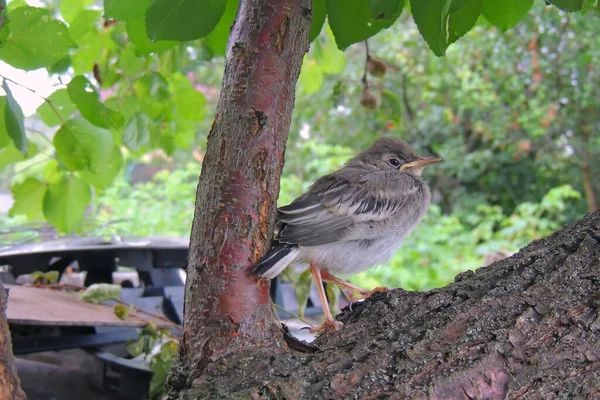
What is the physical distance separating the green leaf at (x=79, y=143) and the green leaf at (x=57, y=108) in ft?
0.40

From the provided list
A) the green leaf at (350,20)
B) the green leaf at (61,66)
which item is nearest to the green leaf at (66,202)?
the green leaf at (61,66)

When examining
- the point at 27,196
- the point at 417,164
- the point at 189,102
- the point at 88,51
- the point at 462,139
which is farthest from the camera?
the point at 462,139

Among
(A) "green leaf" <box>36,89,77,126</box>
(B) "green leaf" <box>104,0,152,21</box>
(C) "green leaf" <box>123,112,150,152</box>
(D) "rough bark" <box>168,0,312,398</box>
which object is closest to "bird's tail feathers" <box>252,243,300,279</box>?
(D) "rough bark" <box>168,0,312,398</box>

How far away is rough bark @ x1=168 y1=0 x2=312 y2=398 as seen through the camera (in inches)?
A: 52.2

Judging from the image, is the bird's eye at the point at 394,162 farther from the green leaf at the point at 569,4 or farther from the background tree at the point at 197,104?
the green leaf at the point at 569,4

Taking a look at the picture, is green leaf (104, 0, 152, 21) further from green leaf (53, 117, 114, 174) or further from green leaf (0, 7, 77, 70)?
green leaf (53, 117, 114, 174)

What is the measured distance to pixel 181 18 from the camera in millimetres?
1453

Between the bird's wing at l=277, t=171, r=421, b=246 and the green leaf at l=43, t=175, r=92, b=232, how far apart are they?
→ 956 millimetres

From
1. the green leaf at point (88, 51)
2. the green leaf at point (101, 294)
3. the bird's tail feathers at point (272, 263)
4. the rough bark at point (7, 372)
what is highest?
the green leaf at point (88, 51)

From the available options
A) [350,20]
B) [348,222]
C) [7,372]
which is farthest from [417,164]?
[7,372]

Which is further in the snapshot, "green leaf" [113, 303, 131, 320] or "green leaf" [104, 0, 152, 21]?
"green leaf" [113, 303, 131, 320]

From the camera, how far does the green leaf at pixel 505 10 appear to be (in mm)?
1612

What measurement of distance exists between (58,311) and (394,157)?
1.56m

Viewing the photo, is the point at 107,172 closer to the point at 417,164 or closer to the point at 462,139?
the point at 417,164
